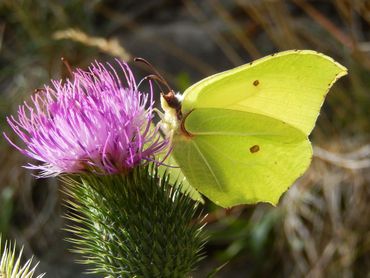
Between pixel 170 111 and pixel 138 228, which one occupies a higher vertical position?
pixel 170 111

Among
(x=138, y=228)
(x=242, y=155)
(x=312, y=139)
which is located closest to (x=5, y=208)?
(x=312, y=139)

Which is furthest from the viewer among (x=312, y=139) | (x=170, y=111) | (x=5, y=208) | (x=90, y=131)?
(x=5, y=208)

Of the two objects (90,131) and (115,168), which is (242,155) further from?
(90,131)

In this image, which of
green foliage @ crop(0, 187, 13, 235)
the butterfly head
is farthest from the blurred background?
the butterfly head

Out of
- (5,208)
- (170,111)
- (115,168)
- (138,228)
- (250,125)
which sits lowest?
(138,228)

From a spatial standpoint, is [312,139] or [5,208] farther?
[5,208]

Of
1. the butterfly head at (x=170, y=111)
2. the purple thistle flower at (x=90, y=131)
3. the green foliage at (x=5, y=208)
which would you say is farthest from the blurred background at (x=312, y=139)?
the purple thistle flower at (x=90, y=131)

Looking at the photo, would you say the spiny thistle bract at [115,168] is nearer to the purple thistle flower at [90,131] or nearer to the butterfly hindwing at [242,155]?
the purple thistle flower at [90,131]
